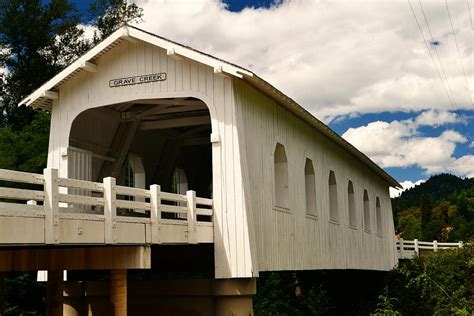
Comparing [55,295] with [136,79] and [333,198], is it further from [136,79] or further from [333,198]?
[333,198]

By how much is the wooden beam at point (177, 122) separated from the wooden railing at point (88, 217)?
206 inches

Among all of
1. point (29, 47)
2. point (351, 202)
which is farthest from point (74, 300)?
point (29, 47)

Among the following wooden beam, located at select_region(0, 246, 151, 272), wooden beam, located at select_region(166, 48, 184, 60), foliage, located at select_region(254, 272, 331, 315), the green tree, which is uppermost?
the green tree

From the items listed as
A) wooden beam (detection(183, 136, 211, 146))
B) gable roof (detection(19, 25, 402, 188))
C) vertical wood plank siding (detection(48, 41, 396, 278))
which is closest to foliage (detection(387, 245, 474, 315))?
wooden beam (detection(183, 136, 211, 146))

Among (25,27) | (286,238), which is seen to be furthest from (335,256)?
(25,27)

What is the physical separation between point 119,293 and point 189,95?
4634 millimetres

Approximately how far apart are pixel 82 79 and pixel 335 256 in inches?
381

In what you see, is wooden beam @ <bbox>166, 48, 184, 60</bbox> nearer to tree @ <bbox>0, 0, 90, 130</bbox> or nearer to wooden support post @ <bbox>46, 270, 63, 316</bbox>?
wooden support post @ <bbox>46, 270, 63, 316</bbox>

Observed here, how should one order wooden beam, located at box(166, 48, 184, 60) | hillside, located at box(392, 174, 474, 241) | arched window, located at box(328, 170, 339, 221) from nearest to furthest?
wooden beam, located at box(166, 48, 184, 60) < arched window, located at box(328, 170, 339, 221) < hillside, located at box(392, 174, 474, 241)

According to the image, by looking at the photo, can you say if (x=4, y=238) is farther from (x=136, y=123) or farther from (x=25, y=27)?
(x=25, y=27)

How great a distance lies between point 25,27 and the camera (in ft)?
123

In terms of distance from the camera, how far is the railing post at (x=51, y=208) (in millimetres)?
9656

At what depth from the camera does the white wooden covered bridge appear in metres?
10.9

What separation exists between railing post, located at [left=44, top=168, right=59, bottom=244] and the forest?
36.1ft
